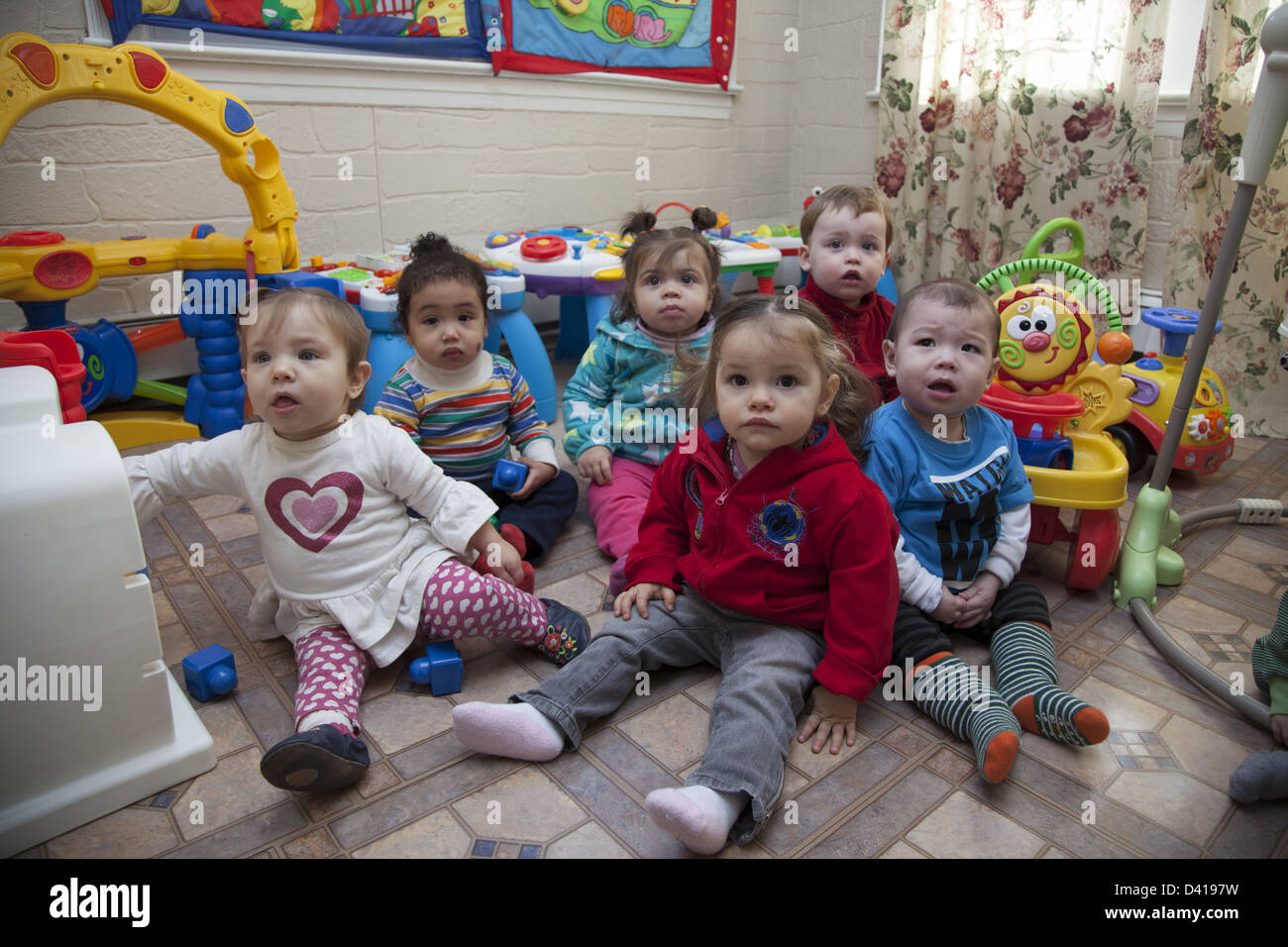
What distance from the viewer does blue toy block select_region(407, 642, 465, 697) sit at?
1.28m

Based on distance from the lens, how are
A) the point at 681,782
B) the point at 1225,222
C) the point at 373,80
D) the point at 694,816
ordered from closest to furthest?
the point at 694,816
the point at 681,782
the point at 1225,222
the point at 373,80

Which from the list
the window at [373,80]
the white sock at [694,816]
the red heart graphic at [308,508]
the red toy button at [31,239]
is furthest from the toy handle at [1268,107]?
the red toy button at [31,239]

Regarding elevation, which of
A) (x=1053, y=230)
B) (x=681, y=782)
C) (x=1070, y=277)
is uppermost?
(x=1053, y=230)

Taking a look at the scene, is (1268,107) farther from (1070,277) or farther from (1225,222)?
(1225,222)

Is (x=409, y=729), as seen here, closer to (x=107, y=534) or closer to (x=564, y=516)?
(x=107, y=534)

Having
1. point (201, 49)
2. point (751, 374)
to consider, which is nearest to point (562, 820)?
point (751, 374)

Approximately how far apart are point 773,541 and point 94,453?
0.85 m

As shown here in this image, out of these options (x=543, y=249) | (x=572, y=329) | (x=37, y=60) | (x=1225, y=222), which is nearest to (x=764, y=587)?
(x=543, y=249)

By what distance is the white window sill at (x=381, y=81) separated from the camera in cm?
228

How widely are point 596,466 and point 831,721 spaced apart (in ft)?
2.54

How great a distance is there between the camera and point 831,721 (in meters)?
1.20

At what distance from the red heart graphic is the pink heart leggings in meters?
0.13

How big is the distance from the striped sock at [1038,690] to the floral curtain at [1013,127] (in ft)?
6.15
